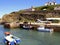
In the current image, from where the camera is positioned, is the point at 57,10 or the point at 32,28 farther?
the point at 57,10

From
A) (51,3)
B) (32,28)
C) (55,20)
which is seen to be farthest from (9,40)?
(51,3)

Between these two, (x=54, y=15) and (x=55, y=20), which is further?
(x=54, y=15)

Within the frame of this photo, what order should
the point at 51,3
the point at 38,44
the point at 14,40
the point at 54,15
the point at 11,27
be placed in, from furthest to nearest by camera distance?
the point at 51,3, the point at 54,15, the point at 11,27, the point at 38,44, the point at 14,40

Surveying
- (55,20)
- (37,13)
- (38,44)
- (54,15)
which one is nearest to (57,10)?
(54,15)

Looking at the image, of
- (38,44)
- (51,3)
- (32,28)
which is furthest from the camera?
(51,3)

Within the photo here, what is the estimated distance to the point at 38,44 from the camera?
106 feet

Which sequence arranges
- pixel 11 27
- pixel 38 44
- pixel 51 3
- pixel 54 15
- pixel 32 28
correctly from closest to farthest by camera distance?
pixel 38 44 → pixel 32 28 → pixel 11 27 → pixel 54 15 → pixel 51 3

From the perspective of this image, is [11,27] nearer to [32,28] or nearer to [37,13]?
[32,28]

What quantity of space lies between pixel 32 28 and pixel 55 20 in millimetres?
13617

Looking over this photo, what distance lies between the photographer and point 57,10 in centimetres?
8681

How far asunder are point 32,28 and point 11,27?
401 inches

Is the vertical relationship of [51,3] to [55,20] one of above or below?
above

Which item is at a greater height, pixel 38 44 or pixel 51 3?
pixel 51 3

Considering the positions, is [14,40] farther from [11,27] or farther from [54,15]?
[54,15]
